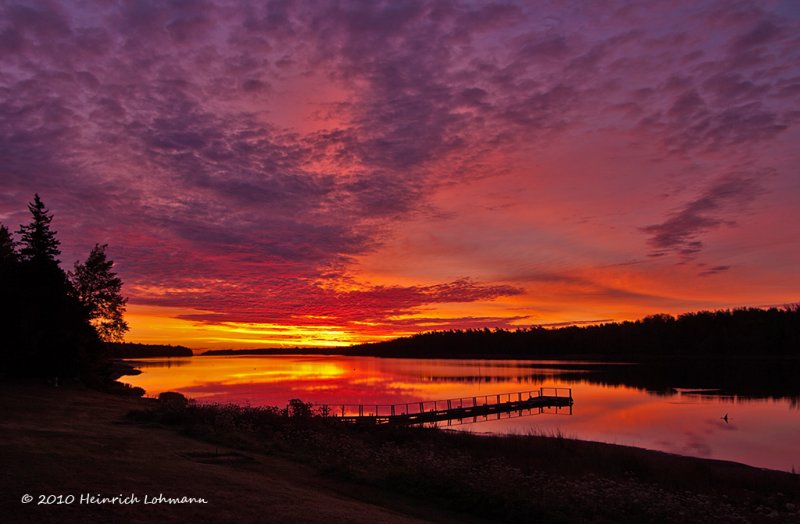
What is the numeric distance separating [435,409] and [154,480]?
4682 centimetres

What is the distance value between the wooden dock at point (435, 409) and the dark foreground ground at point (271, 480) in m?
22.7

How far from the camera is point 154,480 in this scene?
11008mm

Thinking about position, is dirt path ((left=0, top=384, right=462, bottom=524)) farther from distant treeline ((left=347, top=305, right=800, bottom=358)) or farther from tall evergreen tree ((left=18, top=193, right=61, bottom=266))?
distant treeline ((left=347, top=305, right=800, bottom=358))

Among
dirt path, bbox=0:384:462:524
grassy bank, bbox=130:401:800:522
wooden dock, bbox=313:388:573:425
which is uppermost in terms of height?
dirt path, bbox=0:384:462:524

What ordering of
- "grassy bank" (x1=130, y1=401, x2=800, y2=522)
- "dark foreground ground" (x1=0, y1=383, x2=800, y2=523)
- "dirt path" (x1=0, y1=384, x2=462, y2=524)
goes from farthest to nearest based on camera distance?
1. "grassy bank" (x1=130, y1=401, x2=800, y2=522)
2. "dark foreground ground" (x1=0, y1=383, x2=800, y2=523)
3. "dirt path" (x1=0, y1=384, x2=462, y2=524)

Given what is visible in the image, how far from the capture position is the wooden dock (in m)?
49.2

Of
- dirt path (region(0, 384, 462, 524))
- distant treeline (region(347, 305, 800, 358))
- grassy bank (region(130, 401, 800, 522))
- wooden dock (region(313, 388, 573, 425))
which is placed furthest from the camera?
distant treeline (region(347, 305, 800, 358))

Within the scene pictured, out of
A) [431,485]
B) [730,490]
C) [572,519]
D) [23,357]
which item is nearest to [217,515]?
[431,485]

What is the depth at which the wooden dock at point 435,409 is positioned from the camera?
161 feet

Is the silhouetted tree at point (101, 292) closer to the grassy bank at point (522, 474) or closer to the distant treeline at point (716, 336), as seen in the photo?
the grassy bank at point (522, 474)

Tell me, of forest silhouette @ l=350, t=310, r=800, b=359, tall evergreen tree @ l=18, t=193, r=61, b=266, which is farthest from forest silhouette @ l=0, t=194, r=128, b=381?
forest silhouette @ l=350, t=310, r=800, b=359

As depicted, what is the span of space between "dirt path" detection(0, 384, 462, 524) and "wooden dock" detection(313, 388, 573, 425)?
28582 millimetres

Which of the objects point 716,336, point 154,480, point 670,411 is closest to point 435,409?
point 670,411

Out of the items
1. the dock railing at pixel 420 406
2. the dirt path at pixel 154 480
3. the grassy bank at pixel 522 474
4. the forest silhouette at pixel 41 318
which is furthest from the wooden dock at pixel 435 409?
the dirt path at pixel 154 480
